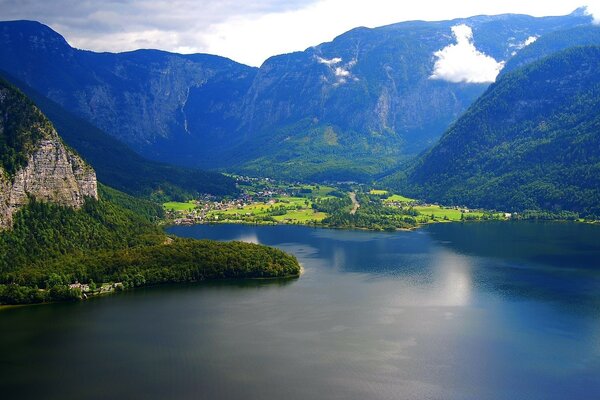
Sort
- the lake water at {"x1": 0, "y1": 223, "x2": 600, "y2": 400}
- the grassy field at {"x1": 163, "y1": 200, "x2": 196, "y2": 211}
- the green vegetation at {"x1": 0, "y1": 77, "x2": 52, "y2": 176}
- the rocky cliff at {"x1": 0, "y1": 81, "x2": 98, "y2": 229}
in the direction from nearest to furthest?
the lake water at {"x1": 0, "y1": 223, "x2": 600, "y2": 400} → the rocky cliff at {"x1": 0, "y1": 81, "x2": 98, "y2": 229} → the green vegetation at {"x1": 0, "y1": 77, "x2": 52, "y2": 176} → the grassy field at {"x1": 163, "y1": 200, "x2": 196, "y2": 211}

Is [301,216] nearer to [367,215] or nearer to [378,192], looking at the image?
[367,215]

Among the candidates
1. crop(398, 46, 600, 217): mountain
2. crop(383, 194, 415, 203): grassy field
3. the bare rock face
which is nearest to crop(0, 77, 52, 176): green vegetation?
the bare rock face

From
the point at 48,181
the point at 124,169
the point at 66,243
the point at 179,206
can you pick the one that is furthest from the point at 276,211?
the point at 66,243

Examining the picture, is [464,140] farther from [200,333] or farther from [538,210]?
[200,333]

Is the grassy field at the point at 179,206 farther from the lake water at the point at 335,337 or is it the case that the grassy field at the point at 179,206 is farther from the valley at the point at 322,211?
the lake water at the point at 335,337

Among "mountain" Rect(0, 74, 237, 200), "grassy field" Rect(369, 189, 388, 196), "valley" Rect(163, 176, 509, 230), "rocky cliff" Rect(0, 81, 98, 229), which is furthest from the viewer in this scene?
"grassy field" Rect(369, 189, 388, 196)

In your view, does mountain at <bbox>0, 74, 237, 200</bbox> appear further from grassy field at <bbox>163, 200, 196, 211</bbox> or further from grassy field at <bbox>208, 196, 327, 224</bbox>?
grassy field at <bbox>208, 196, 327, 224</bbox>

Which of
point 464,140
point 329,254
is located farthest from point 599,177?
point 329,254

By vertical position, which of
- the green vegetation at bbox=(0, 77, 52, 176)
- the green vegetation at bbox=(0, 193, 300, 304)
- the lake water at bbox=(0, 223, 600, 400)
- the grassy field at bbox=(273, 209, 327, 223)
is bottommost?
the lake water at bbox=(0, 223, 600, 400)
